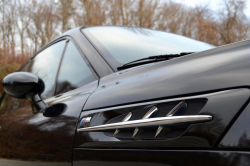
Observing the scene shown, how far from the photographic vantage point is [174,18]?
22.4m

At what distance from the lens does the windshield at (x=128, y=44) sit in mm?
1598

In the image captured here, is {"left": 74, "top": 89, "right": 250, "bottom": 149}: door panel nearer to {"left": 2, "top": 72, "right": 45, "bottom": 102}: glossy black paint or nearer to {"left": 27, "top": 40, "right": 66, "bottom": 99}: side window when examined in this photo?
{"left": 2, "top": 72, "right": 45, "bottom": 102}: glossy black paint

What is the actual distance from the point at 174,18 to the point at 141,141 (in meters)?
22.8

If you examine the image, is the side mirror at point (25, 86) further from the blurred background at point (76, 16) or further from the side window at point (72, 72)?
the blurred background at point (76, 16)

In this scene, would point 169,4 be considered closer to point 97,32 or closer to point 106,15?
point 106,15

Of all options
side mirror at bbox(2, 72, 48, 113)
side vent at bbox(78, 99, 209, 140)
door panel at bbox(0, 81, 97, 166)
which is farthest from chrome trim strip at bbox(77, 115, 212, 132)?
side mirror at bbox(2, 72, 48, 113)

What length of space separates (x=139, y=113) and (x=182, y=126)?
18 cm

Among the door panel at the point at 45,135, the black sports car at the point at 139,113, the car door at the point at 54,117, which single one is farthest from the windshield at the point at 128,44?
the door panel at the point at 45,135

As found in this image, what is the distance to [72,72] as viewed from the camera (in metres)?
1.81

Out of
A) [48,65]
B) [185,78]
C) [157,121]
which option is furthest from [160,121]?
[48,65]

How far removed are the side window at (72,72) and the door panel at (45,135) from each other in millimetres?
211

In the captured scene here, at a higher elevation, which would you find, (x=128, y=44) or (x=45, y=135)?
(x=128, y=44)

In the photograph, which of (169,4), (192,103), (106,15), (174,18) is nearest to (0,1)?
(106,15)

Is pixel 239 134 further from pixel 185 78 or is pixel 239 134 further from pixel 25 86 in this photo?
pixel 25 86
